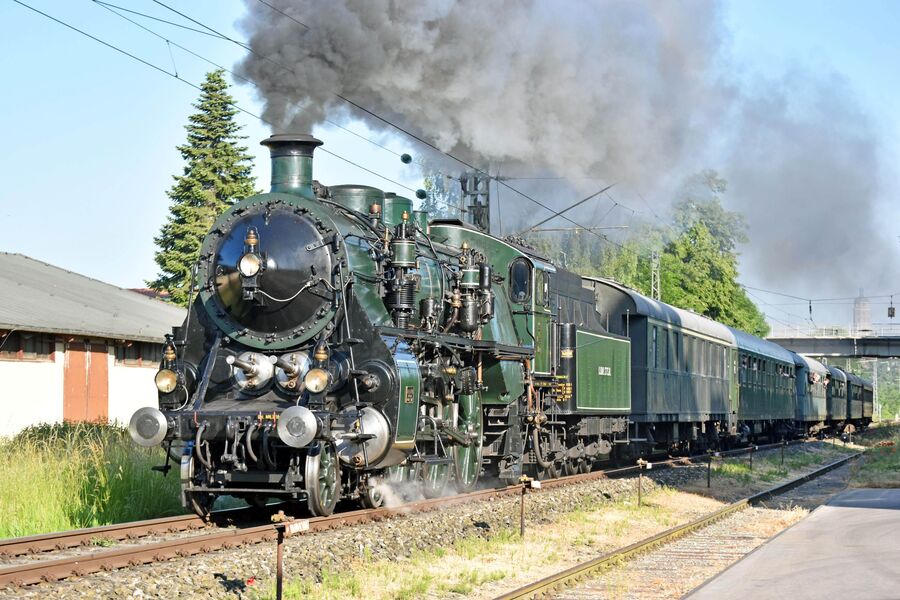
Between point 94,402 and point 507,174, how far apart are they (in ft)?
36.1

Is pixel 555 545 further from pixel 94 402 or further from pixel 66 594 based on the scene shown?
pixel 94 402

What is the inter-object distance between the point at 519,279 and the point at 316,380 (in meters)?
6.16

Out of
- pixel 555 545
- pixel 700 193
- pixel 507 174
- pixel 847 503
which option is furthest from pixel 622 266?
pixel 555 545

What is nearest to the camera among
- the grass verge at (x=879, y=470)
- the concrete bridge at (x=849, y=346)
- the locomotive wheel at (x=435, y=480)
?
the locomotive wheel at (x=435, y=480)

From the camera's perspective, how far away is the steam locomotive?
36.4 ft

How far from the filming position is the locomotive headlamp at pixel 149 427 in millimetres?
11117

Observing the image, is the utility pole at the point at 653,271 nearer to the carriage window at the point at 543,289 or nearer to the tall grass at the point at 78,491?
the carriage window at the point at 543,289

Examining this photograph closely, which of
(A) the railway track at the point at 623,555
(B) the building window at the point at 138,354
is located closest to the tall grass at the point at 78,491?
(A) the railway track at the point at 623,555

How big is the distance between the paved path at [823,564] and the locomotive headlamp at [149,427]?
18.4ft

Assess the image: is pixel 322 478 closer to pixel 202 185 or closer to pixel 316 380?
pixel 316 380

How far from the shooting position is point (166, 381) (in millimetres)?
11727

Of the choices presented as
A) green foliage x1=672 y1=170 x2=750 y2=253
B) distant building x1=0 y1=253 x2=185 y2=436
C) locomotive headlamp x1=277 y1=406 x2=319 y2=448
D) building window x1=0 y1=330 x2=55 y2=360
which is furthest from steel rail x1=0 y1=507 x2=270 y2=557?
green foliage x1=672 y1=170 x2=750 y2=253

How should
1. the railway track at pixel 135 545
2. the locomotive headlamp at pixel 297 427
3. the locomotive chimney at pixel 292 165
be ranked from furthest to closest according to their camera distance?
the locomotive chimney at pixel 292 165
the locomotive headlamp at pixel 297 427
the railway track at pixel 135 545

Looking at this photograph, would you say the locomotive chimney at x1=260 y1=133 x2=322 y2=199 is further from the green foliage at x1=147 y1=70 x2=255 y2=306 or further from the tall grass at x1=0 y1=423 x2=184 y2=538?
the green foliage at x1=147 y1=70 x2=255 y2=306
